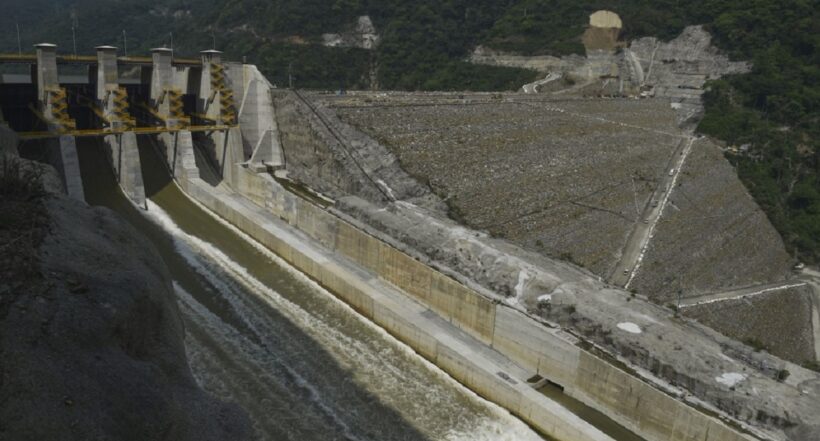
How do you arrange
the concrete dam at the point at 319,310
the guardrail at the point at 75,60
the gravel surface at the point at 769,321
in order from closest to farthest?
the concrete dam at the point at 319,310 → the gravel surface at the point at 769,321 → the guardrail at the point at 75,60

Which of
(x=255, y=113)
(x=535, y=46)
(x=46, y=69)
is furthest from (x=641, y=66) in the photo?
(x=46, y=69)

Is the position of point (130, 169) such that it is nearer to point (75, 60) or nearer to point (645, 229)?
point (75, 60)

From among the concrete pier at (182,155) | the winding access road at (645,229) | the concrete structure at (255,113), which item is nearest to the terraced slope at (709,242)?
the winding access road at (645,229)

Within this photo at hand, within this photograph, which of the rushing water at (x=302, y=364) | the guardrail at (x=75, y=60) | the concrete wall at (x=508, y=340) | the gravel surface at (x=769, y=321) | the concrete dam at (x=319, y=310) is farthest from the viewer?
the guardrail at (x=75, y=60)

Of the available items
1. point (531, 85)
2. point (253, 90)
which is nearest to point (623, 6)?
point (531, 85)

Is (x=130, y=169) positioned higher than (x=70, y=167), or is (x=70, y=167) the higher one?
(x=70, y=167)

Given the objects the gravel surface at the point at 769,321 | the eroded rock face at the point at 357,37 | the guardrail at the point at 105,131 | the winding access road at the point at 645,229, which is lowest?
the gravel surface at the point at 769,321

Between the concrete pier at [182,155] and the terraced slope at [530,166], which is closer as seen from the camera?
the terraced slope at [530,166]

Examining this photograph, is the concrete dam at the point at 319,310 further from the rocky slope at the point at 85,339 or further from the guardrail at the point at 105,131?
the rocky slope at the point at 85,339
